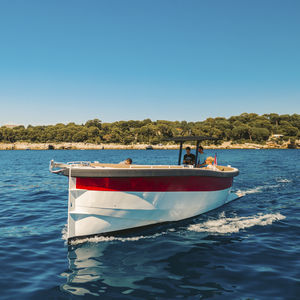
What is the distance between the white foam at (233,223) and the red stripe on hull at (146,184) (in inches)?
47.1

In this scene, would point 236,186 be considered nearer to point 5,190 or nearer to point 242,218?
point 242,218

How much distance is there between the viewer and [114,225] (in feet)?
24.9

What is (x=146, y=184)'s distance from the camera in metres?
7.49

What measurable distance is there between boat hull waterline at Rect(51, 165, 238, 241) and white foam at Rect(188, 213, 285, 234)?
0.87 metres

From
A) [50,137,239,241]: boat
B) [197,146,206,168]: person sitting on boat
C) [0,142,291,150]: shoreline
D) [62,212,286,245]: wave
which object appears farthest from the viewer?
[0,142,291,150]: shoreline

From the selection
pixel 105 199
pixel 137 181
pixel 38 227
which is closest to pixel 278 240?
pixel 137 181

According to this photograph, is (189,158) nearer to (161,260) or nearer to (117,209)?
(117,209)

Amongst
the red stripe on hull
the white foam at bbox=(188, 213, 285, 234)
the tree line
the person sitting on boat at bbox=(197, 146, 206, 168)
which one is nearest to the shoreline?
the tree line

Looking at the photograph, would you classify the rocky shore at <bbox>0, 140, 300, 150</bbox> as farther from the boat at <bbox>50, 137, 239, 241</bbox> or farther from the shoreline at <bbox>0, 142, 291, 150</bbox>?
the boat at <bbox>50, 137, 239, 241</bbox>

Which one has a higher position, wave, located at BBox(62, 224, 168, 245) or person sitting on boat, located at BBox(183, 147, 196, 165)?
person sitting on boat, located at BBox(183, 147, 196, 165)

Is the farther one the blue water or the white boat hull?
the white boat hull

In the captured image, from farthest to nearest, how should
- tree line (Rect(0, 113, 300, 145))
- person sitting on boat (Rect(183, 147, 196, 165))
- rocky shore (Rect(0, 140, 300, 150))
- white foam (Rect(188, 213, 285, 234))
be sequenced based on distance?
tree line (Rect(0, 113, 300, 145))
rocky shore (Rect(0, 140, 300, 150))
person sitting on boat (Rect(183, 147, 196, 165))
white foam (Rect(188, 213, 285, 234))

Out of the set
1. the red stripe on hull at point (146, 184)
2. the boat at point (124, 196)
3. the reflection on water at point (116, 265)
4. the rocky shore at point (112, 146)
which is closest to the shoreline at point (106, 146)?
the rocky shore at point (112, 146)

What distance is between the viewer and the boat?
23.2 feet
